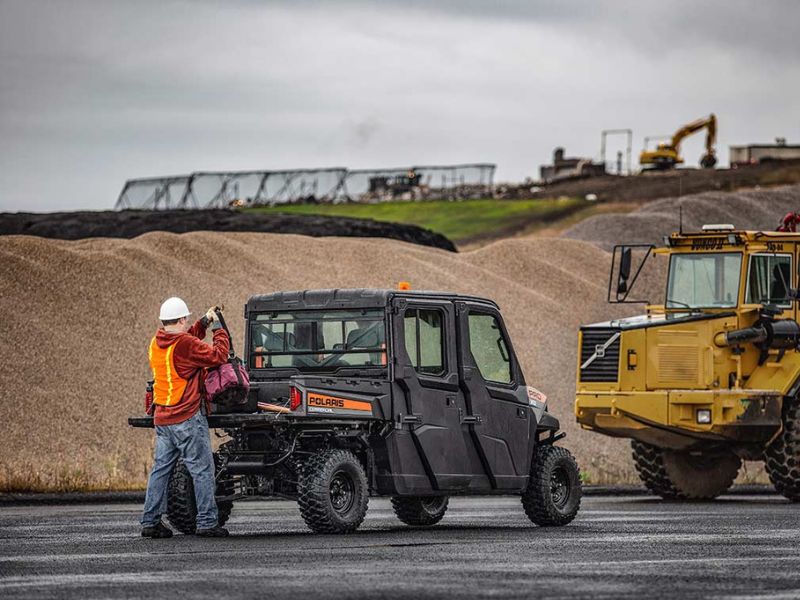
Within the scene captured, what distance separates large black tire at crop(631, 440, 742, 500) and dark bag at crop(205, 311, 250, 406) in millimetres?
10517

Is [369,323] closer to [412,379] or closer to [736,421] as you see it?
[412,379]

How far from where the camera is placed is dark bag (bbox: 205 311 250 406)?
16469 mm

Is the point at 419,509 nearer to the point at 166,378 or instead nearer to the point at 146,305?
the point at 166,378

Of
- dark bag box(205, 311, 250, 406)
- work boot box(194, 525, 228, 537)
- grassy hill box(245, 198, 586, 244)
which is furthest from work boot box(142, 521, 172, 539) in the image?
grassy hill box(245, 198, 586, 244)

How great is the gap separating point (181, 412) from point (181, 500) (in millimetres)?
1135

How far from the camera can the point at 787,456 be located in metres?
24.2

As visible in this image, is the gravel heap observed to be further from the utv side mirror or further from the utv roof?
the utv roof

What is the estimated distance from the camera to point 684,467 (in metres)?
26.3

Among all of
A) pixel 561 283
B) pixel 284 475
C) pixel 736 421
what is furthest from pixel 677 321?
pixel 561 283

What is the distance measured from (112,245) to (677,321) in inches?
803

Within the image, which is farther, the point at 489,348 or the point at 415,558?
the point at 489,348

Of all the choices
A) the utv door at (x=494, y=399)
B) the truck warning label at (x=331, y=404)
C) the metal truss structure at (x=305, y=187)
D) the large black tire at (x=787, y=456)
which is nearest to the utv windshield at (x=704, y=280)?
the large black tire at (x=787, y=456)

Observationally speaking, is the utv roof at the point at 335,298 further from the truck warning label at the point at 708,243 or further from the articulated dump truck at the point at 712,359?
the truck warning label at the point at 708,243

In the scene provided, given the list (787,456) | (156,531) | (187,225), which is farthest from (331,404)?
(187,225)
